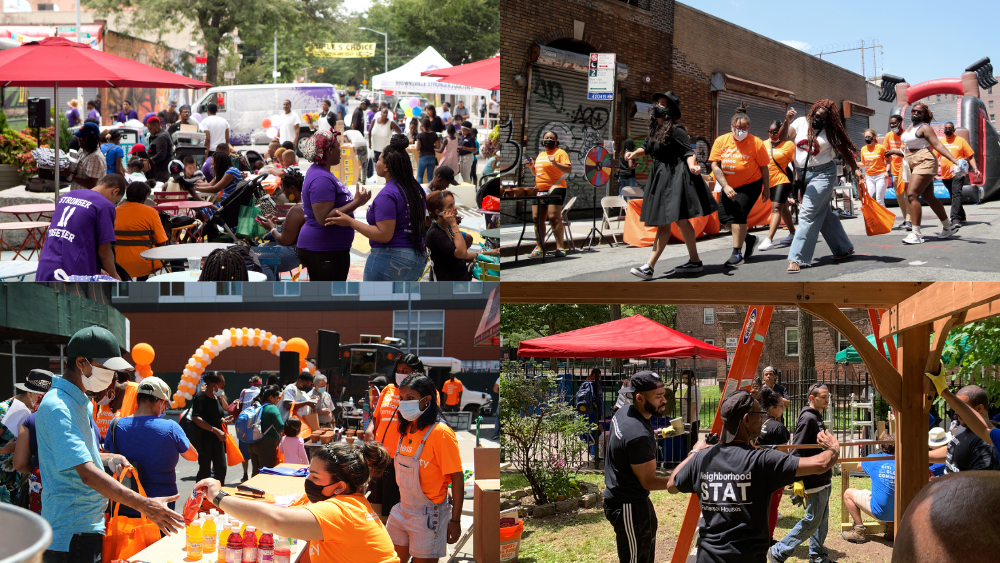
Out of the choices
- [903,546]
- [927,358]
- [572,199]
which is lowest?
[927,358]

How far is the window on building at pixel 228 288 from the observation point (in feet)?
14.6

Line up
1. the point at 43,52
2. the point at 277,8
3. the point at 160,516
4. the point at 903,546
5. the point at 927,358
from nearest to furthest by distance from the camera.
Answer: the point at 903,546
the point at 160,516
the point at 927,358
the point at 277,8
the point at 43,52

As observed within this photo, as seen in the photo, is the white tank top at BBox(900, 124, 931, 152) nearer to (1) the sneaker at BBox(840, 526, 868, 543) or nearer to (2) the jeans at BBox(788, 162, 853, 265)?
(2) the jeans at BBox(788, 162, 853, 265)

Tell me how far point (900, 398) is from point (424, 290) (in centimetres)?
278

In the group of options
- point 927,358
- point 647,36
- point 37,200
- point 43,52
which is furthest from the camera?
point 37,200

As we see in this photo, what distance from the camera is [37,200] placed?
331 inches

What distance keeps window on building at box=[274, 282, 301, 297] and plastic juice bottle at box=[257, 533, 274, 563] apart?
5.05 feet

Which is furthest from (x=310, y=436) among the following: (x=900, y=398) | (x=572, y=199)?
(x=900, y=398)

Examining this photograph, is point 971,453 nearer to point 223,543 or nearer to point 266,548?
point 266,548

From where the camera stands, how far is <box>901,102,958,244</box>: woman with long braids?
5.06m

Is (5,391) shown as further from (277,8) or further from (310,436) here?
(277,8)

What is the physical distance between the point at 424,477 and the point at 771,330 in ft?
61.2

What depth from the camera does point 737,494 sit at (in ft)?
12.0

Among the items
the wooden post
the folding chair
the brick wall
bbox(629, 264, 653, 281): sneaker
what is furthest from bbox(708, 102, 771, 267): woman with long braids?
the brick wall
